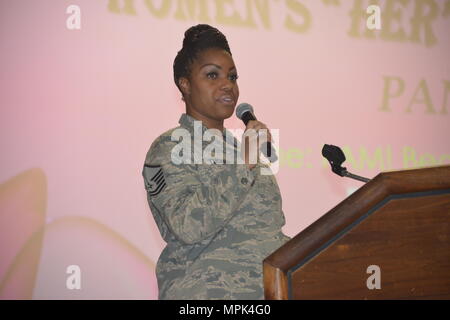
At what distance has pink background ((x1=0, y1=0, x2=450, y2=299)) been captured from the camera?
1.97 m

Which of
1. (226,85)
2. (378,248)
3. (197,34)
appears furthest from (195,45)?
(378,248)

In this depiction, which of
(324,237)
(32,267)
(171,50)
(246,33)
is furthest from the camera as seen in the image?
(246,33)

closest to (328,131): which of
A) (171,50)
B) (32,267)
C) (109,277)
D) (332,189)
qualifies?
(332,189)

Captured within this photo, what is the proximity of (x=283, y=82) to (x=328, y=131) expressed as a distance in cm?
30

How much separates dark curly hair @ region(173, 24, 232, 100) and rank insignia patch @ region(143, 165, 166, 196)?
39 centimetres

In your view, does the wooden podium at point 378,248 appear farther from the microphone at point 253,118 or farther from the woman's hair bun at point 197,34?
the woman's hair bun at point 197,34

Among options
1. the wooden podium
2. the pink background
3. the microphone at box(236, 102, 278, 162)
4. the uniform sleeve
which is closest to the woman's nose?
the microphone at box(236, 102, 278, 162)

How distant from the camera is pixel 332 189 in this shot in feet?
7.86

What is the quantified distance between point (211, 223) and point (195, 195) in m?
0.08

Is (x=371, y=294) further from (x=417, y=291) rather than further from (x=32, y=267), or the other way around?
(x=32, y=267)

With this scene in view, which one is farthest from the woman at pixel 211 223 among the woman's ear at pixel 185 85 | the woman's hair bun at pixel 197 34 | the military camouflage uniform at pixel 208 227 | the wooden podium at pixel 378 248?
the wooden podium at pixel 378 248

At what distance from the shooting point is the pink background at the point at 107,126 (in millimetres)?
1970

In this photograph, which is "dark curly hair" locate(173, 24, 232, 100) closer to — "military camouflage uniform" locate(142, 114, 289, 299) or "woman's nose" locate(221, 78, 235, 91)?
"woman's nose" locate(221, 78, 235, 91)
